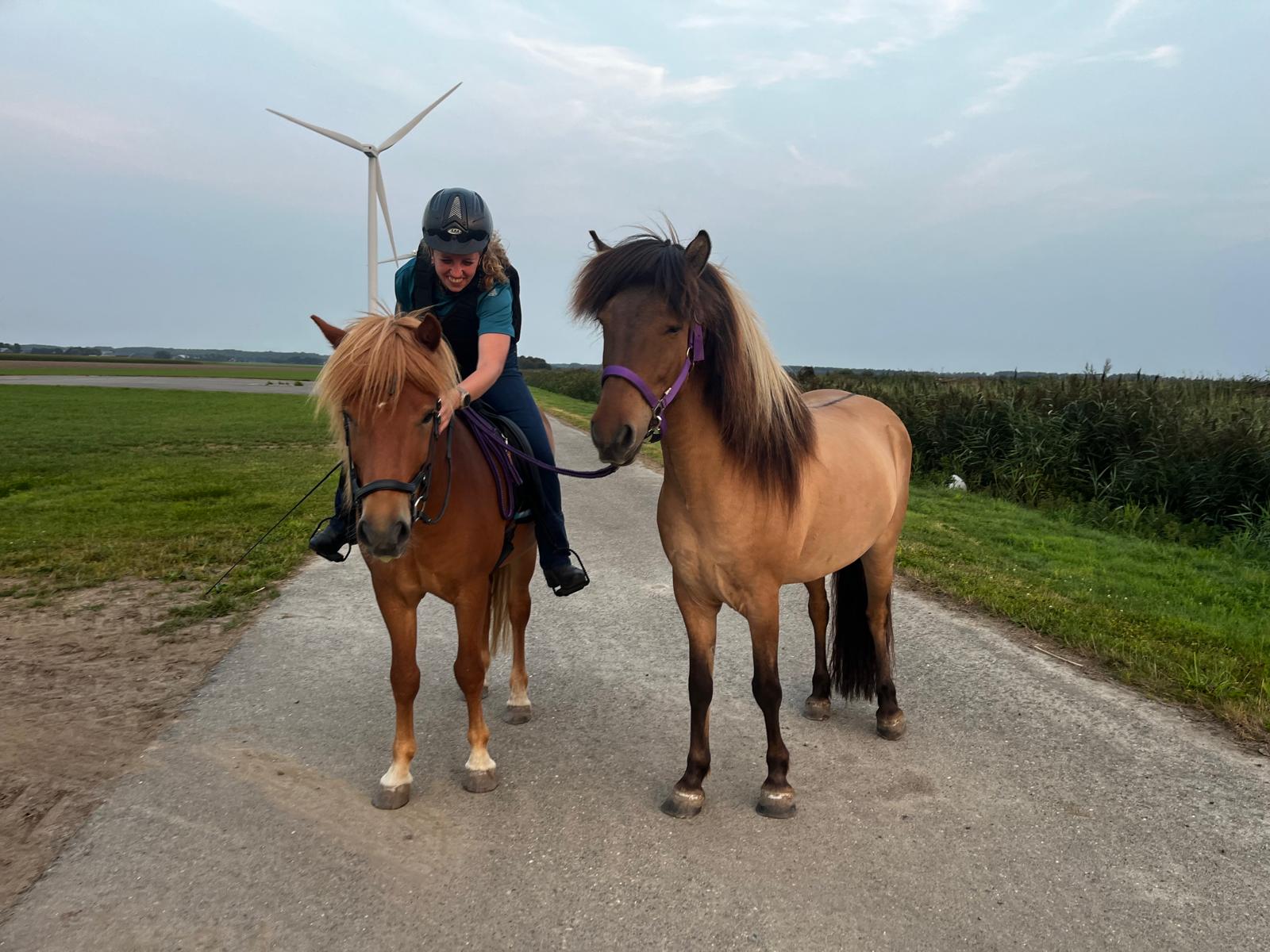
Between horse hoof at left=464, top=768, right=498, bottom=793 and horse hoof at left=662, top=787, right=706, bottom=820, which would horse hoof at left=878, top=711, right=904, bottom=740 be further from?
horse hoof at left=464, top=768, right=498, bottom=793

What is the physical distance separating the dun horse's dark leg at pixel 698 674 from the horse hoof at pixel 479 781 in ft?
2.78

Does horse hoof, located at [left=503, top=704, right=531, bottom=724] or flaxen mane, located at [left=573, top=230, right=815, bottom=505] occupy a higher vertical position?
flaxen mane, located at [left=573, top=230, right=815, bottom=505]

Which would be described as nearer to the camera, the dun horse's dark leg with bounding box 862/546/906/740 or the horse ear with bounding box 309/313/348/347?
the horse ear with bounding box 309/313/348/347

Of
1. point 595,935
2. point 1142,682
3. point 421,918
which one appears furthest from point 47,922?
point 1142,682

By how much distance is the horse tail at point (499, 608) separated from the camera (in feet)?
14.1

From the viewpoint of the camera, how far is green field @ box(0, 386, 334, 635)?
7.03m

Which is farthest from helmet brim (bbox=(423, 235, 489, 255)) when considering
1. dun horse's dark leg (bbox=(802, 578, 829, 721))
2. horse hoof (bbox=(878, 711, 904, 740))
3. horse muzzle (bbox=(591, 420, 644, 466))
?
horse hoof (bbox=(878, 711, 904, 740))

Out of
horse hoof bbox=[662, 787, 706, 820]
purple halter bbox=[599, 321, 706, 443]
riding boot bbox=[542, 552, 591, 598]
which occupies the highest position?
purple halter bbox=[599, 321, 706, 443]

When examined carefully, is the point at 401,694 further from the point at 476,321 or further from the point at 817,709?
the point at 817,709

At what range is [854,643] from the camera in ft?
14.5

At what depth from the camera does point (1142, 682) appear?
15.1 feet

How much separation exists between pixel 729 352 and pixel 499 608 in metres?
2.19

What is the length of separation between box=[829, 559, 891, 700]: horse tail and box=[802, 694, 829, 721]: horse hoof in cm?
Result: 14

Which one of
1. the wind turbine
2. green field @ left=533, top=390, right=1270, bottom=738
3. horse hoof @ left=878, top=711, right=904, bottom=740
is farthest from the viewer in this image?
the wind turbine
